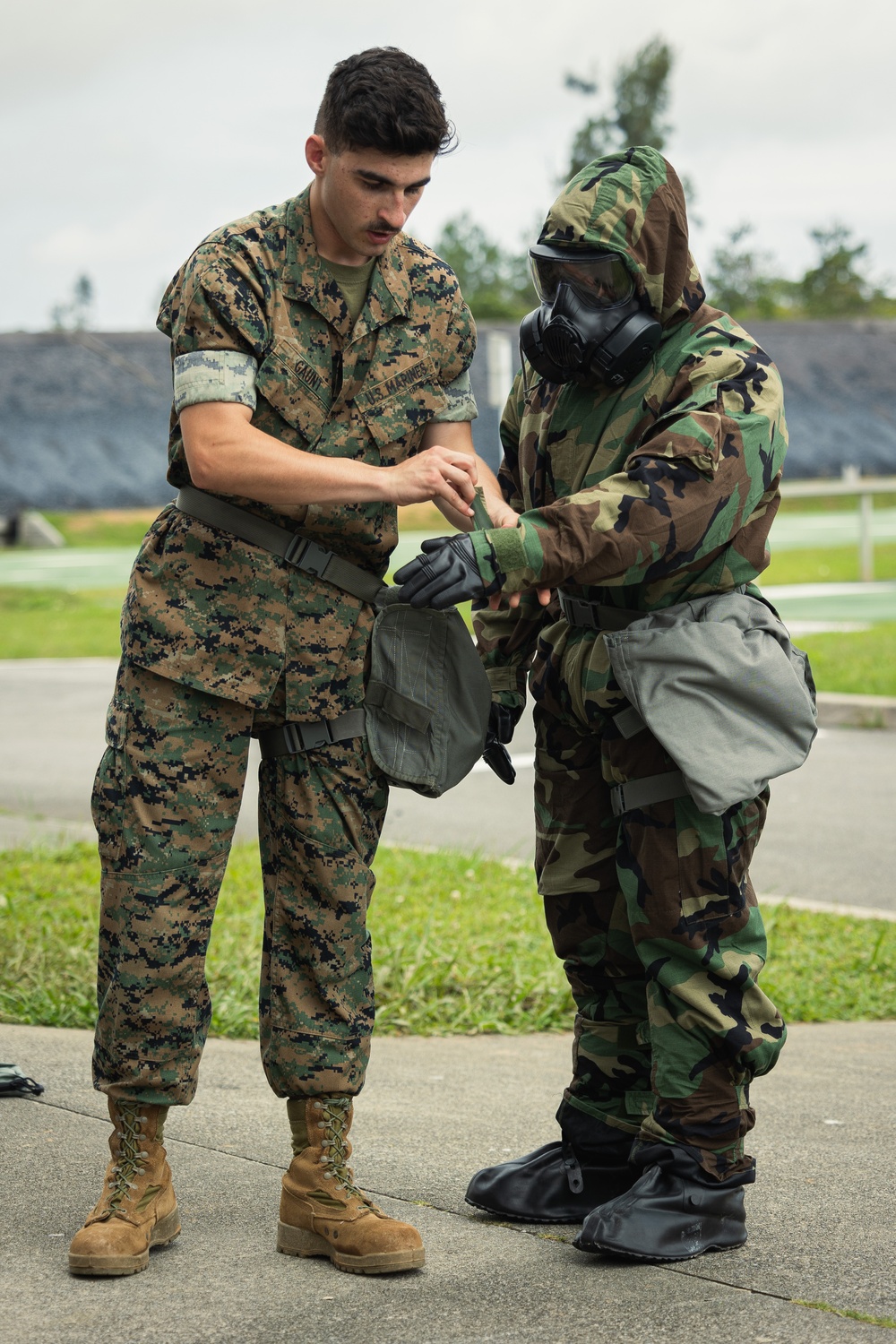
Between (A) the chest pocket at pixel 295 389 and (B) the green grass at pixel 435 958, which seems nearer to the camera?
(A) the chest pocket at pixel 295 389

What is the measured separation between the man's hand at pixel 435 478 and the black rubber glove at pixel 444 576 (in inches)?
3.7

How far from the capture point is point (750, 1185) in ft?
11.3

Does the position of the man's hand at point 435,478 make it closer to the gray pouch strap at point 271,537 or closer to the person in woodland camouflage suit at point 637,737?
the person in woodland camouflage suit at point 637,737

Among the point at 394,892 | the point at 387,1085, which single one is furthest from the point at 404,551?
the point at 387,1085

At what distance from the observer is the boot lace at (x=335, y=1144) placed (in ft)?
9.89

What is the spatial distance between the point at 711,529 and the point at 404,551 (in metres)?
19.4

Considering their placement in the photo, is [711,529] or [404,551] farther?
[404,551]

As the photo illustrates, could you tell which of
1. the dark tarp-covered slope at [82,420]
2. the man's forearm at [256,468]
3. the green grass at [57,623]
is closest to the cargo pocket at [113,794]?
the man's forearm at [256,468]

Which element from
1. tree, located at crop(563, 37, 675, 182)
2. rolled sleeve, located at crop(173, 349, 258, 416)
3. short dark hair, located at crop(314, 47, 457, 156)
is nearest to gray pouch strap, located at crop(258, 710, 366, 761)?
rolled sleeve, located at crop(173, 349, 258, 416)

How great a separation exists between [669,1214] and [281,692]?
1.22m

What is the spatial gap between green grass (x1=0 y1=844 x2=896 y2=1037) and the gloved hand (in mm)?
1698

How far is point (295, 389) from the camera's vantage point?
2955 mm

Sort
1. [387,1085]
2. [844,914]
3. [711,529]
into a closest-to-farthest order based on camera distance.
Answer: [711,529] → [387,1085] → [844,914]

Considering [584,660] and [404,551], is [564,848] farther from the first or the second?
[404,551]
